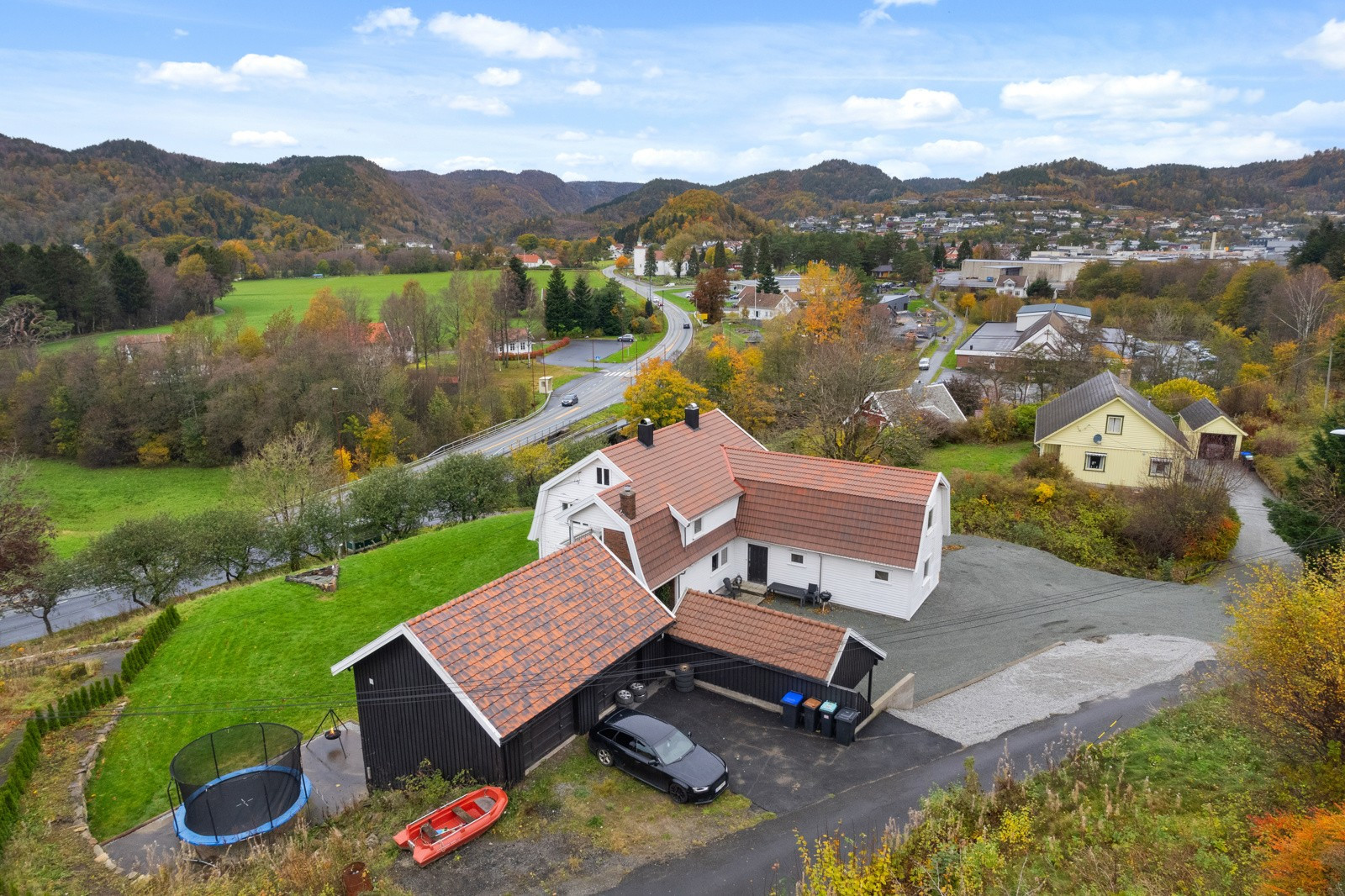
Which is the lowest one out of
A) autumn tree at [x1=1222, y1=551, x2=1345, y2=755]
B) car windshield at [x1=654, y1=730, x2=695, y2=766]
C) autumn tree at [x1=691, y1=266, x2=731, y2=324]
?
car windshield at [x1=654, y1=730, x2=695, y2=766]

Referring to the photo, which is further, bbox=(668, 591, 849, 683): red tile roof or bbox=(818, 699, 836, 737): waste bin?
bbox=(668, 591, 849, 683): red tile roof

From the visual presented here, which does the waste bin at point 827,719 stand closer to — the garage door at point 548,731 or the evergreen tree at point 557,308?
the garage door at point 548,731

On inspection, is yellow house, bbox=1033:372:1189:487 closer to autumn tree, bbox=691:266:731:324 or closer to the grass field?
autumn tree, bbox=691:266:731:324

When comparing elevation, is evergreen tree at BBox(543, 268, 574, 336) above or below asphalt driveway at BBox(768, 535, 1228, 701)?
above

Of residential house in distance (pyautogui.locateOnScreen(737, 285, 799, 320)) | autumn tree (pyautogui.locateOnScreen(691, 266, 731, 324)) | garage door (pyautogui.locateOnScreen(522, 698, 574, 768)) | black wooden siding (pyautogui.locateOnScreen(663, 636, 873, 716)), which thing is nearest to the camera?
garage door (pyautogui.locateOnScreen(522, 698, 574, 768))

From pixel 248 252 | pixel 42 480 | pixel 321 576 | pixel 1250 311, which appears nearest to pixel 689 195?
pixel 248 252

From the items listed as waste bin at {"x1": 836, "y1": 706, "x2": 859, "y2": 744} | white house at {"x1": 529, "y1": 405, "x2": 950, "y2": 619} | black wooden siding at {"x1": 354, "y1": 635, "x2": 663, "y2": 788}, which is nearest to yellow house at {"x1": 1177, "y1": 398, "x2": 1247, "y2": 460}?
white house at {"x1": 529, "y1": 405, "x2": 950, "y2": 619}

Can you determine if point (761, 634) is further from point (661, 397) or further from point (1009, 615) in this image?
point (661, 397)

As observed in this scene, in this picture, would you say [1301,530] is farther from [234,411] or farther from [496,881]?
[234,411]

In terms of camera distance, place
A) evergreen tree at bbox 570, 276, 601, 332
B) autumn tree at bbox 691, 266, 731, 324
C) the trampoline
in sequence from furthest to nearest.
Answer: autumn tree at bbox 691, 266, 731, 324
evergreen tree at bbox 570, 276, 601, 332
the trampoline
